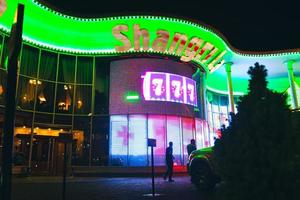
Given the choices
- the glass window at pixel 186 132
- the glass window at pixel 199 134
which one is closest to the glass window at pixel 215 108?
the glass window at pixel 199 134

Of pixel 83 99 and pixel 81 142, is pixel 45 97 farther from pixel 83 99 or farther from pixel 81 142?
pixel 81 142

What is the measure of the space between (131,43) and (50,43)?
6.29m

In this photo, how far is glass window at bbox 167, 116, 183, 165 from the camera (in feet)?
72.0

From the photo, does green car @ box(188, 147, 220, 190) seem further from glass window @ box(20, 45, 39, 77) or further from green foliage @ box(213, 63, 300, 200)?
glass window @ box(20, 45, 39, 77)

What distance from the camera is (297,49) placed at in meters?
27.3

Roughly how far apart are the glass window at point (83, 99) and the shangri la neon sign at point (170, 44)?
4002 mm

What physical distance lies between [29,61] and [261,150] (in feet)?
67.3

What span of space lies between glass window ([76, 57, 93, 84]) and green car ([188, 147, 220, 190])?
46.2ft

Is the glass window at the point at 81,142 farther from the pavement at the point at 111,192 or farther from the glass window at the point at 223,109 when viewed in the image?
the glass window at the point at 223,109

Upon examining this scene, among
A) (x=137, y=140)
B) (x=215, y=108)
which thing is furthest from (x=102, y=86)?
(x=215, y=108)

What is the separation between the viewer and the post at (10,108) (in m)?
3.15

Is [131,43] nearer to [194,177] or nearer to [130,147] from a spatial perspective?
[130,147]

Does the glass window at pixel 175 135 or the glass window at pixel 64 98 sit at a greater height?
the glass window at pixel 64 98

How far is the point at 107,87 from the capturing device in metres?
22.6
